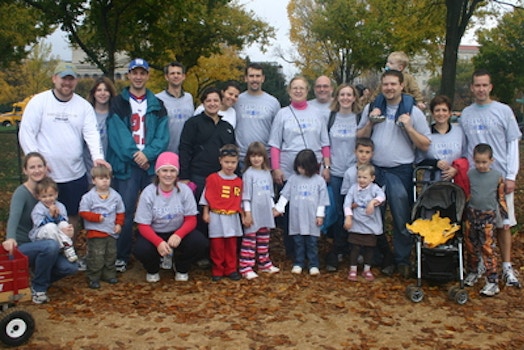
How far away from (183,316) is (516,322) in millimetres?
3163

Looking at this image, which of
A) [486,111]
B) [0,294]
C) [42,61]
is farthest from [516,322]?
[42,61]

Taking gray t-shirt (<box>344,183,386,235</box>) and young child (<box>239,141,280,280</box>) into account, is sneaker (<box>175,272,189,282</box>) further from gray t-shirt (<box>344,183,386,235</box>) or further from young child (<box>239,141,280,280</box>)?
gray t-shirt (<box>344,183,386,235</box>)

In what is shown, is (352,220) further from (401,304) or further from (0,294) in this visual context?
(0,294)

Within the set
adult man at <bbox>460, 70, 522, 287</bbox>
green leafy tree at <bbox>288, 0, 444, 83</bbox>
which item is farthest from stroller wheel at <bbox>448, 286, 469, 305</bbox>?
green leafy tree at <bbox>288, 0, 444, 83</bbox>

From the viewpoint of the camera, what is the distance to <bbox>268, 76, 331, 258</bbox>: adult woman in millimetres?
6273

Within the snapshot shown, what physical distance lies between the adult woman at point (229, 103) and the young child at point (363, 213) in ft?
5.53

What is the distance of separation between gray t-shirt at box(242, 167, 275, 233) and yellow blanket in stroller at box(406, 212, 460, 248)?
1.60 metres

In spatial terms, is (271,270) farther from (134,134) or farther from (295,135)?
(134,134)

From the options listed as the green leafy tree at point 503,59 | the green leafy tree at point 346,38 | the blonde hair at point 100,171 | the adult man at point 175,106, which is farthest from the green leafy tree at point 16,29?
the green leafy tree at point 503,59

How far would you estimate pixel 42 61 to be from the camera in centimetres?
4359

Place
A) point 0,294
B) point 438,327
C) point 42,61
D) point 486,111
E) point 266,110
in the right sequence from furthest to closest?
point 42,61 → point 266,110 → point 486,111 → point 438,327 → point 0,294

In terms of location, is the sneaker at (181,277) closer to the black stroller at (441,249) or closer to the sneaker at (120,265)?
the sneaker at (120,265)

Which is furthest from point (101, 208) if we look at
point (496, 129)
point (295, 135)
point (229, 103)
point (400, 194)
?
point (496, 129)

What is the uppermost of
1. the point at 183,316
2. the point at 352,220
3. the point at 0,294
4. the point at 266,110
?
the point at 266,110
